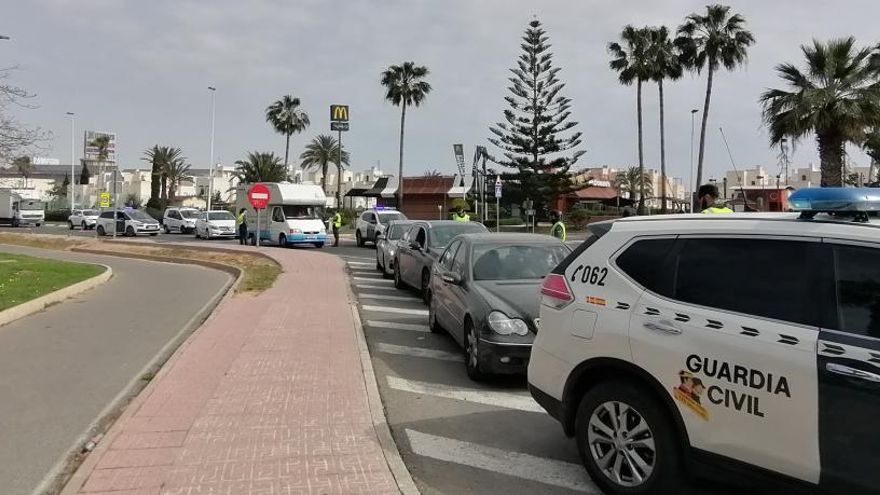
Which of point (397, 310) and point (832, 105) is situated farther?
point (832, 105)

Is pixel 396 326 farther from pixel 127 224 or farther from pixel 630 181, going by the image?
pixel 630 181

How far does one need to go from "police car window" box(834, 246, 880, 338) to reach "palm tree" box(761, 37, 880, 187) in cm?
2031

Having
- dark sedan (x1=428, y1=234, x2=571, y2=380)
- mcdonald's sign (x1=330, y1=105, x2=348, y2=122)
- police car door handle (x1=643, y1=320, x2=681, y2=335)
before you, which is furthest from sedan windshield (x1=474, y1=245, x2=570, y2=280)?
mcdonald's sign (x1=330, y1=105, x2=348, y2=122)

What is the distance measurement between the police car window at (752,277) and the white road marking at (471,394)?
8.63 ft

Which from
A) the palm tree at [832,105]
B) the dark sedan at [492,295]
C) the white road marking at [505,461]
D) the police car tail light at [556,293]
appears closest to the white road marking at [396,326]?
the dark sedan at [492,295]

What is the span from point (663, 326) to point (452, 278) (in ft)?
14.1

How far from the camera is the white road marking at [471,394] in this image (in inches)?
250

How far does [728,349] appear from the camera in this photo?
3.55 meters

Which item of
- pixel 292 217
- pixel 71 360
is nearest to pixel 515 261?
pixel 71 360

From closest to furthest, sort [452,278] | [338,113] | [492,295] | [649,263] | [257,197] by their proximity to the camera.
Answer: [649,263]
[492,295]
[452,278]
[257,197]
[338,113]

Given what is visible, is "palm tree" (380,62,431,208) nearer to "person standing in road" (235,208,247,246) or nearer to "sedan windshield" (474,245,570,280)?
"person standing in road" (235,208,247,246)

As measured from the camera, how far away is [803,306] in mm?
3406

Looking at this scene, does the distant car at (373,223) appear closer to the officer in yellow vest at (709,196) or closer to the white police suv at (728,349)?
the officer in yellow vest at (709,196)

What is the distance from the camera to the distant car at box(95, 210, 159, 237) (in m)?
40.5
